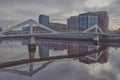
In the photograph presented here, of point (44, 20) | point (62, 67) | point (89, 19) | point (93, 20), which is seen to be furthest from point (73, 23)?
point (62, 67)

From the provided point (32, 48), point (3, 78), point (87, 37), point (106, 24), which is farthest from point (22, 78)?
point (106, 24)

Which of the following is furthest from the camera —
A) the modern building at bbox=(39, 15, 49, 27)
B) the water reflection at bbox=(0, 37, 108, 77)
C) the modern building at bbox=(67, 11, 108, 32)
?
the modern building at bbox=(39, 15, 49, 27)

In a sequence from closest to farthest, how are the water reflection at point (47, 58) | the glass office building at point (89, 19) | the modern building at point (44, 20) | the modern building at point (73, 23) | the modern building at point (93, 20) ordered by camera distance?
the water reflection at point (47, 58), the glass office building at point (89, 19), the modern building at point (93, 20), the modern building at point (73, 23), the modern building at point (44, 20)

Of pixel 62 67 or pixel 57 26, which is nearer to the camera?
pixel 62 67

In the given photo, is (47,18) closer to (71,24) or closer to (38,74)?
(71,24)

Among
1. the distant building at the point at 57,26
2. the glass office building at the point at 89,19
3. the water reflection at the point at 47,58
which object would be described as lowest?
the water reflection at the point at 47,58

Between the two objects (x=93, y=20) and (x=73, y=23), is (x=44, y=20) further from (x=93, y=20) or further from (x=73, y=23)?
(x=93, y=20)

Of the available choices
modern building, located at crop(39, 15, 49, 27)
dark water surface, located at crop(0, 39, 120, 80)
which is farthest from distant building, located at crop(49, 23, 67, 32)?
dark water surface, located at crop(0, 39, 120, 80)

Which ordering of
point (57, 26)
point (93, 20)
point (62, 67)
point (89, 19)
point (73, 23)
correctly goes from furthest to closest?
point (57, 26) < point (73, 23) < point (93, 20) < point (89, 19) < point (62, 67)

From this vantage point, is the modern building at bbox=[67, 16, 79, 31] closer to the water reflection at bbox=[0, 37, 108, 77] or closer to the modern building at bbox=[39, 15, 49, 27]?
the modern building at bbox=[39, 15, 49, 27]

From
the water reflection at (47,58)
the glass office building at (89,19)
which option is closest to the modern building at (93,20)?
the glass office building at (89,19)

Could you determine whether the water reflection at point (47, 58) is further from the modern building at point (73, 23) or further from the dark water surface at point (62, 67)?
the modern building at point (73, 23)

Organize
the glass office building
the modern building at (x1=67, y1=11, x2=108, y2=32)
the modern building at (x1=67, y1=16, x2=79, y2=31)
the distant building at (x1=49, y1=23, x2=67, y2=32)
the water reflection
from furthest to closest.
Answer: the distant building at (x1=49, y1=23, x2=67, y2=32)
the modern building at (x1=67, y1=16, x2=79, y2=31)
the modern building at (x1=67, y1=11, x2=108, y2=32)
the glass office building
the water reflection

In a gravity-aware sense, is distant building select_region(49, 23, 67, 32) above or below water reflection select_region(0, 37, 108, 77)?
above
